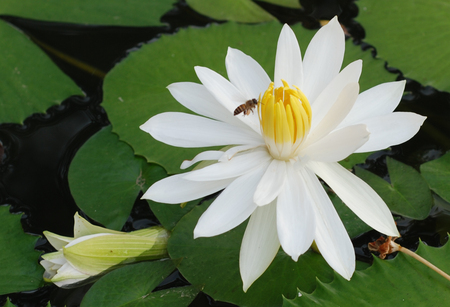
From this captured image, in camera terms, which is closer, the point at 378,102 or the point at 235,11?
the point at 378,102

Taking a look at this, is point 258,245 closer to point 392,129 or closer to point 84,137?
point 392,129

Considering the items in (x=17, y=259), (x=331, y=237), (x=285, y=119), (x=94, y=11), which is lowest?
(x=17, y=259)

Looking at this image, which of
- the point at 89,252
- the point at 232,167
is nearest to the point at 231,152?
the point at 232,167

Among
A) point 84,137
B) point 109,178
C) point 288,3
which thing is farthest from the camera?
point 288,3

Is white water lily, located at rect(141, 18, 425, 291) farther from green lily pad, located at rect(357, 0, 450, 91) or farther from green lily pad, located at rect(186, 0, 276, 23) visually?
green lily pad, located at rect(186, 0, 276, 23)

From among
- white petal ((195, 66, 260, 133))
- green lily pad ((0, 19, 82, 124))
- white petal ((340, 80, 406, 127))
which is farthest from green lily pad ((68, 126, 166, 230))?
white petal ((340, 80, 406, 127))

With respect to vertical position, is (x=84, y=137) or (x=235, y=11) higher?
(x=235, y=11)

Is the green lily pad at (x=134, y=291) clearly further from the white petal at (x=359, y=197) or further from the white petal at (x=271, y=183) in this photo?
the white petal at (x=359, y=197)
